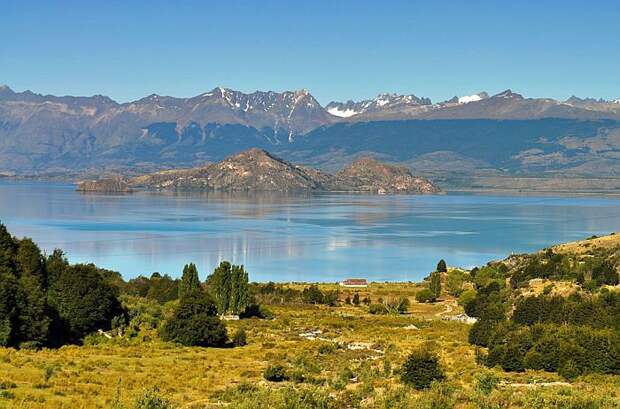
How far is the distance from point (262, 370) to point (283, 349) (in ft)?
23.3

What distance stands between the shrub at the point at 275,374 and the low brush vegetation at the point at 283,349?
1.5 inches

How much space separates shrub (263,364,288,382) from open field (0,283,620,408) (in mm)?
444

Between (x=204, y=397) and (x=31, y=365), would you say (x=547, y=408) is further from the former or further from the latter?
(x=31, y=365)

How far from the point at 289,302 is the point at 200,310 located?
30.5 m

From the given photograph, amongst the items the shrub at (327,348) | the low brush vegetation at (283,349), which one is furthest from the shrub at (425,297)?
the shrub at (327,348)

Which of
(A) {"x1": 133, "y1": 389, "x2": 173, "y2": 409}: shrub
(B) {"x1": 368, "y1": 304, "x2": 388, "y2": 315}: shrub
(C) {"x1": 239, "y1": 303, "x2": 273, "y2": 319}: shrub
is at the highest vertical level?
(A) {"x1": 133, "y1": 389, "x2": 173, "y2": 409}: shrub

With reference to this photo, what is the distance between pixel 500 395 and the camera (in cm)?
2639

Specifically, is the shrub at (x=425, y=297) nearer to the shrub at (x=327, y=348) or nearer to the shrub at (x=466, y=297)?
the shrub at (x=466, y=297)

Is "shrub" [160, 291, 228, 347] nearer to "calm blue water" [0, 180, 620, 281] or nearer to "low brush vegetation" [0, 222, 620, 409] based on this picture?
"low brush vegetation" [0, 222, 620, 409]

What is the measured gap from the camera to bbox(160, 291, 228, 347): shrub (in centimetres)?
4022

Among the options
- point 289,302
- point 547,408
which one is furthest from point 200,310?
point 289,302

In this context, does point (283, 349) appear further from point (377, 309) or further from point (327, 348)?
point (377, 309)

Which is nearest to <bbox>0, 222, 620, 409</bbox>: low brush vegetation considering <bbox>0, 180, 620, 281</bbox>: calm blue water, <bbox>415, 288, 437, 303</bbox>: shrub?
<bbox>415, 288, 437, 303</bbox>: shrub

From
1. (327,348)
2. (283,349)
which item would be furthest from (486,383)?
(283,349)
